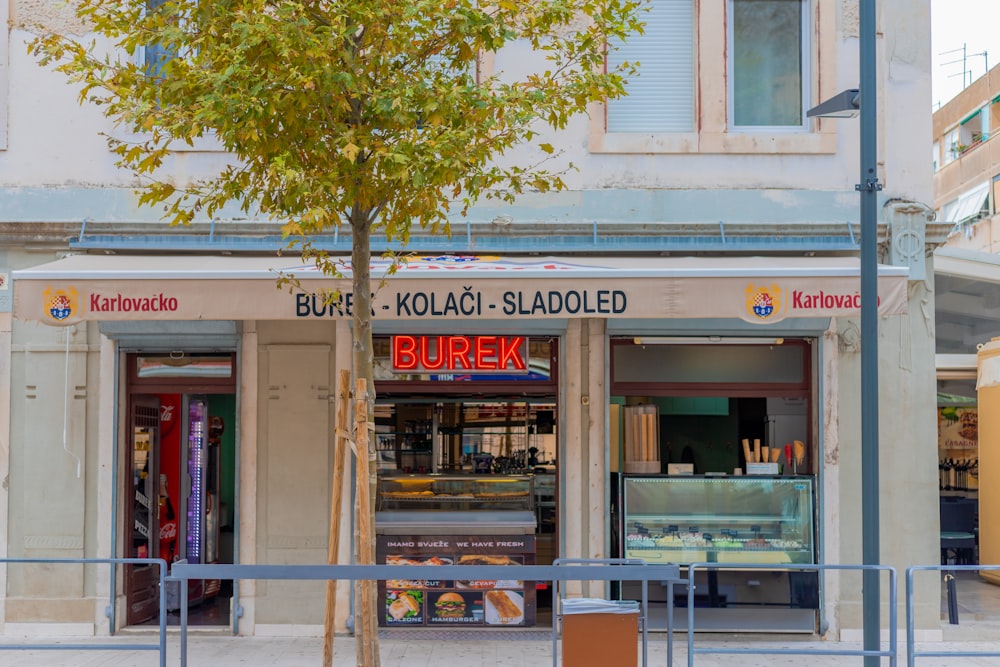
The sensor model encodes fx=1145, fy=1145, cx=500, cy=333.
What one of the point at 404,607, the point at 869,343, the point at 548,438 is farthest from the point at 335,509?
the point at 548,438

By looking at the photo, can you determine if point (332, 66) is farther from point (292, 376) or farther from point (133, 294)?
point (292, 376)

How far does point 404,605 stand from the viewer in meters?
10.6

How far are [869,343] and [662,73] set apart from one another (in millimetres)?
4443

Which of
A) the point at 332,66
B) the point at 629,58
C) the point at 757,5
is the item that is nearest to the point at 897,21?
the point at 757,5

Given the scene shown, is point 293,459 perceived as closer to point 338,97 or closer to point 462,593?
point 462,593

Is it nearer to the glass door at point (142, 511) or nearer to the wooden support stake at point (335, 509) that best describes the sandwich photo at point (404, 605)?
the glass door at point (142, 511)

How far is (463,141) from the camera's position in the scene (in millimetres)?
7188

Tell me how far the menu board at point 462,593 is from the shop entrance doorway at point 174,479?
166 cm

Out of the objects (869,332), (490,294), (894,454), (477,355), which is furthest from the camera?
(477,355)

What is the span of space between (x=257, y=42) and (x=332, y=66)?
520mm

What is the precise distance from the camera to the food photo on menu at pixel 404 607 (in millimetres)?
10539

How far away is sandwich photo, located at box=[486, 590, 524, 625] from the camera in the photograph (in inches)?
414

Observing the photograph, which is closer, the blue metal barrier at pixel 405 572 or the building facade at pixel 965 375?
the blue metal barrier at pixel 405 572

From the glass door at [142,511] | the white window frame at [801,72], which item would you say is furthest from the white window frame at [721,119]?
the glass door at [142,511]
